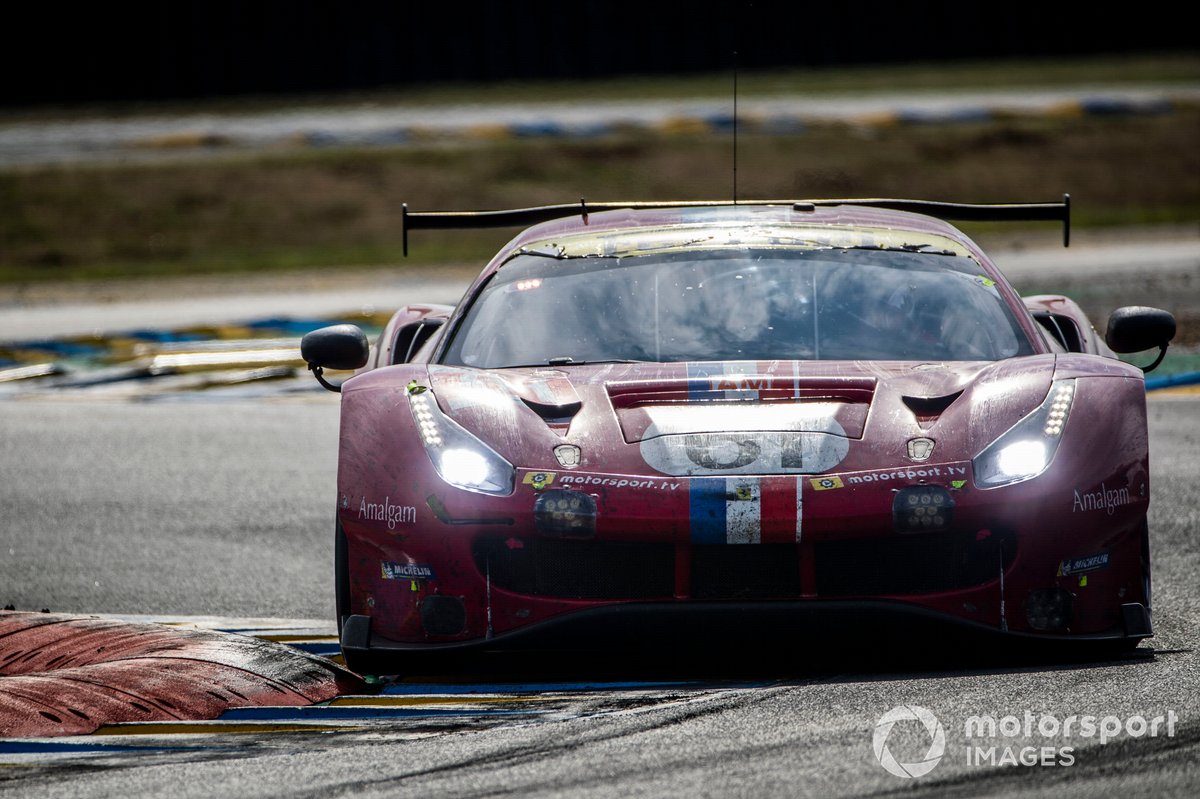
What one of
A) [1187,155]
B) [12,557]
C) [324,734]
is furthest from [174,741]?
[1187,155]

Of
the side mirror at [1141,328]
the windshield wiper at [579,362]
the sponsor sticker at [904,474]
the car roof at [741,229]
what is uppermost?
the car roof at [741,229]

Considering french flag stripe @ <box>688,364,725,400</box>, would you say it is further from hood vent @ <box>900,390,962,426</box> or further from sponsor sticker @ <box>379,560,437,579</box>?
sponsor sticker @ <box>379,560,437,579</box>

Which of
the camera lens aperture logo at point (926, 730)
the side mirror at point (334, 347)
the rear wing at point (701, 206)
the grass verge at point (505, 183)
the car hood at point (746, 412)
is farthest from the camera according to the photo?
the grass verge at point (505, 183)

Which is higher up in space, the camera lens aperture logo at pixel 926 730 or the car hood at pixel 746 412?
the car hood at pixel 746 412

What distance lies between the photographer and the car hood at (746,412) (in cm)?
440

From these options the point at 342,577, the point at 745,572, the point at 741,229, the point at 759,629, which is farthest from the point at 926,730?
the point at 741,229

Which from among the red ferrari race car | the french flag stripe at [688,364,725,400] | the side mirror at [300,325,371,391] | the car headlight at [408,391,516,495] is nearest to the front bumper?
the red ferrari race car

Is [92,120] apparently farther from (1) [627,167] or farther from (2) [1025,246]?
(2) [1025,246]

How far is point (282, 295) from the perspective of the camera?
17359 millimetres

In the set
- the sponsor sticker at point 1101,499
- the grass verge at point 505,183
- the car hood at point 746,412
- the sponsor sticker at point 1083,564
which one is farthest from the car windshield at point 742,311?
the grass verge at point 505,183

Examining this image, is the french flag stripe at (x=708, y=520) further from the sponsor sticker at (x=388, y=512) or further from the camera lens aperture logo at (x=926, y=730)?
the sponsor sticker at (x=388, y=512)

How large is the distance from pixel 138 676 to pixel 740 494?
Answer: 154cm

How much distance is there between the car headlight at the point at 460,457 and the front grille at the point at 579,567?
144 millimetres

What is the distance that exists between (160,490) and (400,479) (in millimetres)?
3800
